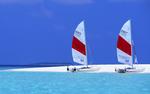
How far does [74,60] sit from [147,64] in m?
3.33

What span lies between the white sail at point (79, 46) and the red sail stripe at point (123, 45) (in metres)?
1.72

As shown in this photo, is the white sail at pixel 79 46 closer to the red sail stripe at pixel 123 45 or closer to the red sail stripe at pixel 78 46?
the red sail stripe at pixel 78 46

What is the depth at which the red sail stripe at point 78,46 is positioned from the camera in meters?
22.5

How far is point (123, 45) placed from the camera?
21922 millimetres

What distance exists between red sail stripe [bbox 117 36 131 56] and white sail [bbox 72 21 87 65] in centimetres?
172

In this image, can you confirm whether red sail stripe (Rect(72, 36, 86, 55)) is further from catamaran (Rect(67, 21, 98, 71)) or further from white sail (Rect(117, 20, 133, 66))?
white sail (Rect(117, 20, 133, 66))

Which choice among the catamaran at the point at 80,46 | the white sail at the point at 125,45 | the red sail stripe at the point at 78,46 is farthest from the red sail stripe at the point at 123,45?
the red sail stripe at the point at 78,46

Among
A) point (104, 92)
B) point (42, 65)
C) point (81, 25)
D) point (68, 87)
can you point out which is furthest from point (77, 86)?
point (42, 65)

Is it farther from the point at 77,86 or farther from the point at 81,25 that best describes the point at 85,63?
the point at 77,86

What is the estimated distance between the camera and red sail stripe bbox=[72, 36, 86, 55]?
22.5 m

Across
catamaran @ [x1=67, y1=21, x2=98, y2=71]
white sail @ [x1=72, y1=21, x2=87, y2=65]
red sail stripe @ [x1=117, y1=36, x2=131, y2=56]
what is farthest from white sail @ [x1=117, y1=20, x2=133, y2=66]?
white sail @ [x1=72, y1=21, x2=87, y2=65]

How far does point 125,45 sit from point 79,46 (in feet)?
7.03

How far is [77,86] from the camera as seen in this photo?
46.3 ft

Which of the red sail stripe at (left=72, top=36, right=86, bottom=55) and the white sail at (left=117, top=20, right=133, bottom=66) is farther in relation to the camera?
the red sail stripe at (left=72, top=36, right=86, bottom=55)
